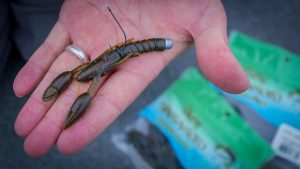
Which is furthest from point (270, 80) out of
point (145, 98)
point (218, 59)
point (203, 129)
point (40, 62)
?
point (40, 62)

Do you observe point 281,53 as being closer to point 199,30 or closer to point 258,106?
point 258,106

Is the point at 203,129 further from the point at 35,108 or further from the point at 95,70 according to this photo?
the point at 35,108

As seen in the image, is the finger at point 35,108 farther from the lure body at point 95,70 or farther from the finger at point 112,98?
the finger at point 112,98

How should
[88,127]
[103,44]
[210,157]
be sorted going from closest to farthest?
[88,127] < [103,44] < [210,157]

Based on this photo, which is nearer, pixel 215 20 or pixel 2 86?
pixel 215 20

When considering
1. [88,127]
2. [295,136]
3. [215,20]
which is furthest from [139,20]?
[295,136]

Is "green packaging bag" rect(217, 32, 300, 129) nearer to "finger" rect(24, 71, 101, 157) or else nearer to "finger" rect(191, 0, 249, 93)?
"finger" rect(191, 0, 249, 93)
